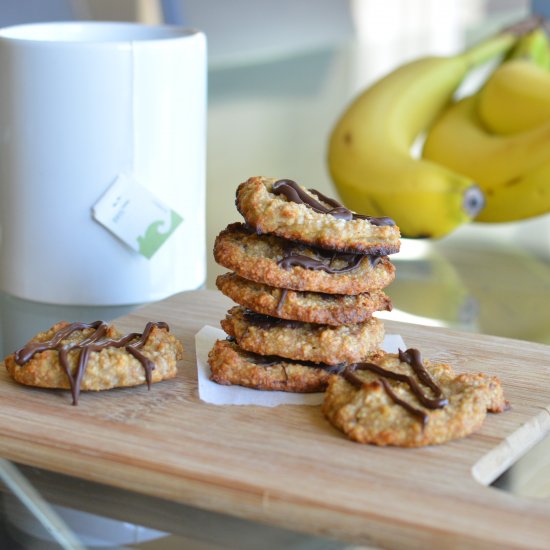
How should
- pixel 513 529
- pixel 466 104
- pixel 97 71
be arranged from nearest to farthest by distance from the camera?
1. pixel 513 529
2. pixel 97 71
3. pixel 466 104

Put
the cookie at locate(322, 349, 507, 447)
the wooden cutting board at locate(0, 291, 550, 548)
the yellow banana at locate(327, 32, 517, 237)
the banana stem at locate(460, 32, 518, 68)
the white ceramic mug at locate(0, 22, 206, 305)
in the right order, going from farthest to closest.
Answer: the banana stem at locate(460, 32, 518, 68) → the yellow banana at locate(327, 32, 517, 237) → the white ceramic mug at locate(0, 22, 206, 305) → the cookie at locate(322, 349, 507, 447) → the wooden cutting board at locate(0, 291, 550, 548)

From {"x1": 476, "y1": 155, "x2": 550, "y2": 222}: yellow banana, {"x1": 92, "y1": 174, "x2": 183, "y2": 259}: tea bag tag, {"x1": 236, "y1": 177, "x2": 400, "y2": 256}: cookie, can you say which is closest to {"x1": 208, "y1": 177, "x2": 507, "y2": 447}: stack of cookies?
{"x1": 236, "y1": 177, "x2": 400, "y2": 256}: cookie

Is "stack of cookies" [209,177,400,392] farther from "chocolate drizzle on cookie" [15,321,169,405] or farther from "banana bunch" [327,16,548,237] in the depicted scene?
"banana bunch" [327,16,548,237]

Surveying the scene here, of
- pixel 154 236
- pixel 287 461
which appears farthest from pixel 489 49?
pixel 287 461

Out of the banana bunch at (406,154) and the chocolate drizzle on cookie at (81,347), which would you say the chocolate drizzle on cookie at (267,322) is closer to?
the chocolate drizzle on cookie at (81,347)

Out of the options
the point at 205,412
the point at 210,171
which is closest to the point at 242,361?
the point at 205,412

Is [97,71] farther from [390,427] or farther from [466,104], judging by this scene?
[466,104]
